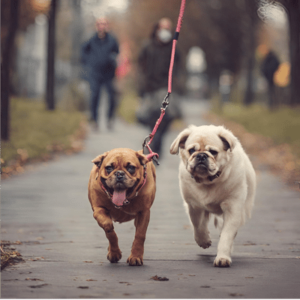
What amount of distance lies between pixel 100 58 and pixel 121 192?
37.6 feet

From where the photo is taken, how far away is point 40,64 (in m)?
46.3

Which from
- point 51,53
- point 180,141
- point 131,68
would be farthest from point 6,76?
point 131,68

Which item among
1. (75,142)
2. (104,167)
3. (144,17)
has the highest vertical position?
(144,17)

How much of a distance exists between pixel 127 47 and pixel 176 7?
625 cm

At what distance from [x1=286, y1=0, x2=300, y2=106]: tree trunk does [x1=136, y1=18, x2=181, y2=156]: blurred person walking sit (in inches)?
315

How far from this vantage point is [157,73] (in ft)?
36.1

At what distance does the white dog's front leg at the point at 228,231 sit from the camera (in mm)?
5016

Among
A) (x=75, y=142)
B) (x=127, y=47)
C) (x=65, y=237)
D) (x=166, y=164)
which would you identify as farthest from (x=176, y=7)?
(x=65, y=237)

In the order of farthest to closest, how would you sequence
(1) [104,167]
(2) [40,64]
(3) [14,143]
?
(2) [40,64] < (3) [14,143] < (1) [104,167]

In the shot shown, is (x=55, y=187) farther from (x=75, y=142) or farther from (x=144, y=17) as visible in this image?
(x=144, y=17)

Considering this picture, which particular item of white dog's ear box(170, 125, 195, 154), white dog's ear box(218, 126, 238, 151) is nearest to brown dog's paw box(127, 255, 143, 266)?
white dog's ear box(170, 125, 195, 154)

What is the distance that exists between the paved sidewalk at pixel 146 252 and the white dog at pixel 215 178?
29cm

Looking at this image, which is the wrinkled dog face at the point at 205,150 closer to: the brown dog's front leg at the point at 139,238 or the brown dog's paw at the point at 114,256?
the brown dog's front leg at the point at 139,238

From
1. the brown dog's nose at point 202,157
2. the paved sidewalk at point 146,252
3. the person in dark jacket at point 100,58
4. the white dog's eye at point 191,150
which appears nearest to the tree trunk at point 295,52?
the person in dark jacket at point 100,58
